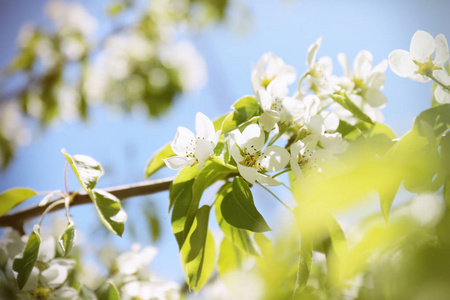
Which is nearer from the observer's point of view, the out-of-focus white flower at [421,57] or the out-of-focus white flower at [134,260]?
the out-of-focus white flower at [421,57]

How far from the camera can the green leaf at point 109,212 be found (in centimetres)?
59

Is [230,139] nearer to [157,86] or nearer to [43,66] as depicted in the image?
[157,86]

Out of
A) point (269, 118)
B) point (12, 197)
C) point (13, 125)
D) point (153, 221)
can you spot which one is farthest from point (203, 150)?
point (13, 125)

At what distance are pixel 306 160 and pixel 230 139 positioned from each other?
6.3 inches

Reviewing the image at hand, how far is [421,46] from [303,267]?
420 mm

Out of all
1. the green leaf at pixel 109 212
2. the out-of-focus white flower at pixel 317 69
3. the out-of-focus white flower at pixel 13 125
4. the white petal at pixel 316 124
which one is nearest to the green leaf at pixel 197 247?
the green leaf at pixel 109 212

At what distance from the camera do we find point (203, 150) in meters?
0.56

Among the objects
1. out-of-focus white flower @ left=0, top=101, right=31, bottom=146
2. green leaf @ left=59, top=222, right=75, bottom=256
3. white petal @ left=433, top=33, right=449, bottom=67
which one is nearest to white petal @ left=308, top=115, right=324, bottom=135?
white petal @ left=433, top=33, right=449, bottom=67

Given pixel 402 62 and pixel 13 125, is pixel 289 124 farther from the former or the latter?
pixel 13 125

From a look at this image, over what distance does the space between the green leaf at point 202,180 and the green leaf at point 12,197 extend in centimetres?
43

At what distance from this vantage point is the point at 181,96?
276 centimetres

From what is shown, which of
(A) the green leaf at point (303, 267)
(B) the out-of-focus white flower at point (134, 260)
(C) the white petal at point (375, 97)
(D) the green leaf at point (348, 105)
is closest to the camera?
(A) the green leaf at point (303, 267)

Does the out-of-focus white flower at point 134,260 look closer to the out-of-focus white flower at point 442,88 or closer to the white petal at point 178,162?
the white petal at point 178,162

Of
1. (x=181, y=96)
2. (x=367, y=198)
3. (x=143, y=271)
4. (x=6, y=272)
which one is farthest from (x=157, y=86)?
(x=367, y=198)
